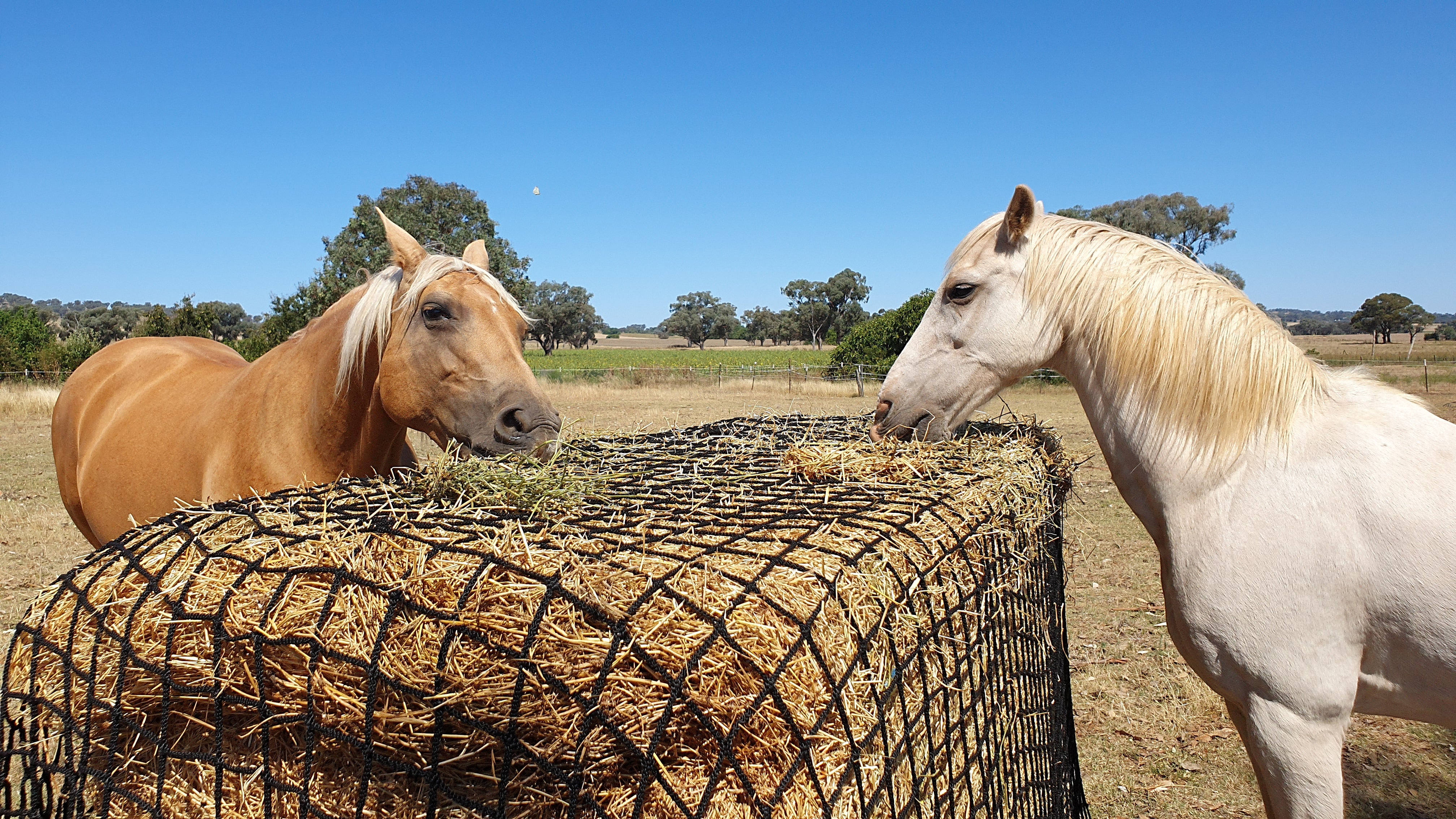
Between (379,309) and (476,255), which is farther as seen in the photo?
(476,255)

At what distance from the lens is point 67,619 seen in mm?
1483

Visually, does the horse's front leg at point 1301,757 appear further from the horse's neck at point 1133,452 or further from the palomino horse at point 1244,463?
the horse's neck at point 1133,452

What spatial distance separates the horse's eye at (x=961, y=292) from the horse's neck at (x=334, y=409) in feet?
6.74

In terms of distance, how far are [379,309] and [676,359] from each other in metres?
49.6

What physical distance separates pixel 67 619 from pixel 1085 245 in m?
2.82

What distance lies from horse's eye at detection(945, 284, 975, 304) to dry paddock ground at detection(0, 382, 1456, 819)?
0.89 m

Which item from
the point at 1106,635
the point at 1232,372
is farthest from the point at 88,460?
the point at 1106,635

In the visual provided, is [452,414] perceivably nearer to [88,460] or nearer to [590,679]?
[590,679]

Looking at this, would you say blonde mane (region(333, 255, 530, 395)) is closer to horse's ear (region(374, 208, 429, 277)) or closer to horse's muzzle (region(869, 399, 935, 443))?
horse's ear (region(374, 208, 429, 277))

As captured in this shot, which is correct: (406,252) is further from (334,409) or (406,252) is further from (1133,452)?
(1133,452)

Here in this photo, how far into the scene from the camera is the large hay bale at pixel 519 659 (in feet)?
3.93

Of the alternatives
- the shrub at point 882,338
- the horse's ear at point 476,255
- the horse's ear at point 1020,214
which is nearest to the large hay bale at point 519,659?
the horse's ear at point 1020,214

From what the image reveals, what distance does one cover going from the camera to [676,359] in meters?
52.0

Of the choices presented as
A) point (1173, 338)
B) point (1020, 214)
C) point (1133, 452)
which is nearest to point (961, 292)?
point (1020, 214)
